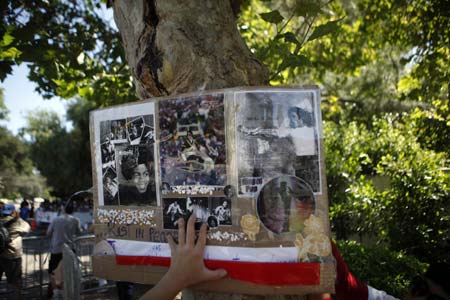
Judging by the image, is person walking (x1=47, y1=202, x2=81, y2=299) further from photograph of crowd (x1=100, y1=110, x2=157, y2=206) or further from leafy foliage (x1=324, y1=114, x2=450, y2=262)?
photograph of crowd (x1=100, y1=110, x2=157, y2=206)

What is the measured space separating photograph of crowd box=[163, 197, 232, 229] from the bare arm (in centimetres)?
4

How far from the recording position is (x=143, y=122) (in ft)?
6.33

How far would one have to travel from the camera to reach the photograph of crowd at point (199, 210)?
1728 millimetres

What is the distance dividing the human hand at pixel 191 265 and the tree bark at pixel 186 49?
0.65 m

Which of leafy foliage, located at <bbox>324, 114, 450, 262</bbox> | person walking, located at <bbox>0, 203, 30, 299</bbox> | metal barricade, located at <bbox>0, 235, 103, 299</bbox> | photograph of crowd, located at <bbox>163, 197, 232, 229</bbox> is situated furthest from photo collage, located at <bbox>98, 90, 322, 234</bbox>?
metal barricade, located at <bbox>0, 235, 103, 299</bbox>

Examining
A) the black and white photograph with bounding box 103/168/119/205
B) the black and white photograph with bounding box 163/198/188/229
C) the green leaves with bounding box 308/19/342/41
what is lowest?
the black and white photograph with bounding box 163/198/188/229

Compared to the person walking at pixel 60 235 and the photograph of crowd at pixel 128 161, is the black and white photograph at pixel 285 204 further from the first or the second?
the person walking at pixel 60 235

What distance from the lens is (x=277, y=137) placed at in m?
1.69

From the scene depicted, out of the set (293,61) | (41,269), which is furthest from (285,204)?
(41,269)

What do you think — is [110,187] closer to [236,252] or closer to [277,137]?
[236,252]

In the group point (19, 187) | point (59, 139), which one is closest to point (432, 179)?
point (59, 139)

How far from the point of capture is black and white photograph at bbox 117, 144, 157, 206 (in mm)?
1915

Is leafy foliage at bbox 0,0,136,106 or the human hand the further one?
leafy foliage at bbox 0,0,136,106

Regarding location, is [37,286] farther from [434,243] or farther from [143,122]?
[143,122]
